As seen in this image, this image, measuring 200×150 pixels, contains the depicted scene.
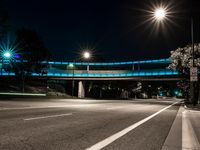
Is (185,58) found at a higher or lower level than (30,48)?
lower

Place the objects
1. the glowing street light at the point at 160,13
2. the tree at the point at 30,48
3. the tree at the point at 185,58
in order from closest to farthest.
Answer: the glowing street light at the point at 160,13 < the tree at the point at 185,58 < the tree at the point at 30,48

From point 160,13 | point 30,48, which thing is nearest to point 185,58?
point 160,13

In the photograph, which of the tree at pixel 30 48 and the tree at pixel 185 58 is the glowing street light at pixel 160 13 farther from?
the tree at pixel 30 48

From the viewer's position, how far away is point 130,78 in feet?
194

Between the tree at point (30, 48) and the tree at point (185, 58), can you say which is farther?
the tree at point (30, 48)

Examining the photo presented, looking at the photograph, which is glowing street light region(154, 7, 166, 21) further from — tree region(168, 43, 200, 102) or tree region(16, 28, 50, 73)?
tree region(16, 28, 50, 73)

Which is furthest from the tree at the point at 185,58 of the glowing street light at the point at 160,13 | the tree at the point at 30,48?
the tree at the point at 30,48

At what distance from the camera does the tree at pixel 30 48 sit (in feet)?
131

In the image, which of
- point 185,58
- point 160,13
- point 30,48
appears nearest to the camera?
point 160,13

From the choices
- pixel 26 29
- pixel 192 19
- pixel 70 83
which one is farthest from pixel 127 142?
pixel 70 83

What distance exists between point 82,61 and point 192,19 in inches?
3394

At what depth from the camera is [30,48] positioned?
40844 millimetres

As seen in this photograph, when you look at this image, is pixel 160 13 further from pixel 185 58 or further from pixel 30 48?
pixel 30 48

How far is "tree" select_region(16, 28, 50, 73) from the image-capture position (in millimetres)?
40062
